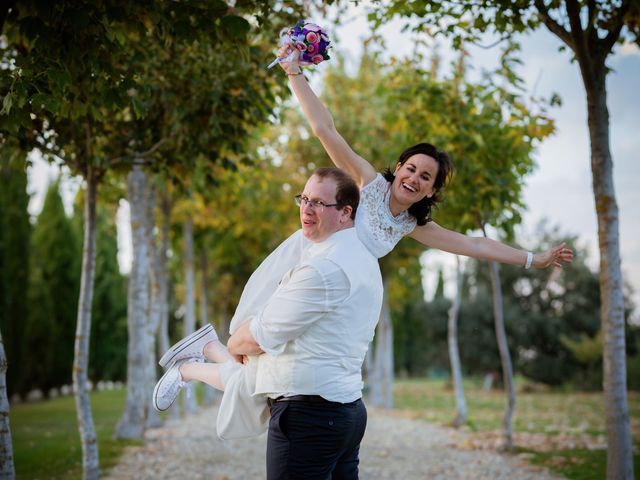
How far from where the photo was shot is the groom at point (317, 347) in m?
2.92

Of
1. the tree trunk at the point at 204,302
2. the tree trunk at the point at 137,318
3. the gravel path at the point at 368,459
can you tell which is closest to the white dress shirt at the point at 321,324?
the gravel path at the point at 368,459

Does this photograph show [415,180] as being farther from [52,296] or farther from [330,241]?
[52,296]

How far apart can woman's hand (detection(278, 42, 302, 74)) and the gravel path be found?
5.33 meters

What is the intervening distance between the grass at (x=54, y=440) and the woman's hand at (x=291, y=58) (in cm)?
555

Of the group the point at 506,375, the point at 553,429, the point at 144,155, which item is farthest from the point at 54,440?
the point at 553,429

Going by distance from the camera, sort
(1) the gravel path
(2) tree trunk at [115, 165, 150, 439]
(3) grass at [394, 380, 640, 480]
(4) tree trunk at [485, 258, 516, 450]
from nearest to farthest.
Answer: (1) the gravel path, (3) grass at [394, 380, 640, 480], (4) tree trunk at [485, 258, 516, 450], (2) tree trunk at [115, 165, 150, 439]

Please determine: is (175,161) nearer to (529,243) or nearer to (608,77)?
(608,77)

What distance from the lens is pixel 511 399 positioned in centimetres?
988

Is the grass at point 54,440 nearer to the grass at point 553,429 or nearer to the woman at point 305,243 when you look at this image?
the woman at point 305,243

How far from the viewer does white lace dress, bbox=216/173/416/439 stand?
10.7ft

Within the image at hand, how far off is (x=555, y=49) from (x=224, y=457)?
647 cm

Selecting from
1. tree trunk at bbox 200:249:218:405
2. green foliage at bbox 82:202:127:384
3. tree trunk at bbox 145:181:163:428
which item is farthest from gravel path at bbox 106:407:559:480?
green foliage at bbox 82:202:127:384

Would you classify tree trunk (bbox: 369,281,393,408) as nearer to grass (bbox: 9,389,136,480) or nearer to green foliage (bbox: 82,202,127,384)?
grass (bbox: 9,389,136,480)

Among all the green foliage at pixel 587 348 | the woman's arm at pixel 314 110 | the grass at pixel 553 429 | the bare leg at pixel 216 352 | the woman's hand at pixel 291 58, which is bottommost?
the grass at pixel 553 429
